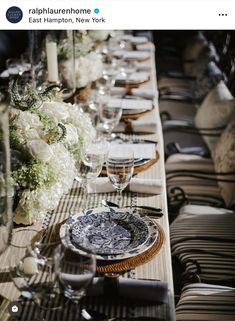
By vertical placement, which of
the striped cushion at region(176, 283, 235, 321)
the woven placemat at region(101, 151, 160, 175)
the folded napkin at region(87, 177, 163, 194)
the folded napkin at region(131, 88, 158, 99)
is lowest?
the striped cushion at region(176, 283, 235, 321)

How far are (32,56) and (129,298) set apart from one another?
1645 millimetres

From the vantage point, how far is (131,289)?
1.22 m

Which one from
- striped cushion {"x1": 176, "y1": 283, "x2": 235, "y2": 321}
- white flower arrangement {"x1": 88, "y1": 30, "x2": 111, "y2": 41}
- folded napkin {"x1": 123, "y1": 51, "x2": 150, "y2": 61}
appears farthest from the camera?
folded napkin {"x1": 123, "y1": 51, "x2": 150, "y2": 61}

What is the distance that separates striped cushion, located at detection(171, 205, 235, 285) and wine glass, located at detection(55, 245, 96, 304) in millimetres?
774

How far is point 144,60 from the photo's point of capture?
3621mm

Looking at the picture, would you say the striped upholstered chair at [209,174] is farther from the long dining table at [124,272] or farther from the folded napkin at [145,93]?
the long dining table at [124,272]

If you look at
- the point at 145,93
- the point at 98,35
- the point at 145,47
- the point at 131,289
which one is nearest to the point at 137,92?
the point at 145,93

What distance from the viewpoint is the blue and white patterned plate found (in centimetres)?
137

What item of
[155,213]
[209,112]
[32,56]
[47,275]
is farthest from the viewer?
[209,112]

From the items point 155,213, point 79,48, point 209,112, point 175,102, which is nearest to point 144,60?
point 175,102

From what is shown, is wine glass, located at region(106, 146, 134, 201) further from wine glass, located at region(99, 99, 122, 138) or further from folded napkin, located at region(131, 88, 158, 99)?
folded napkin, located at region(131, 88, 158, 99)
